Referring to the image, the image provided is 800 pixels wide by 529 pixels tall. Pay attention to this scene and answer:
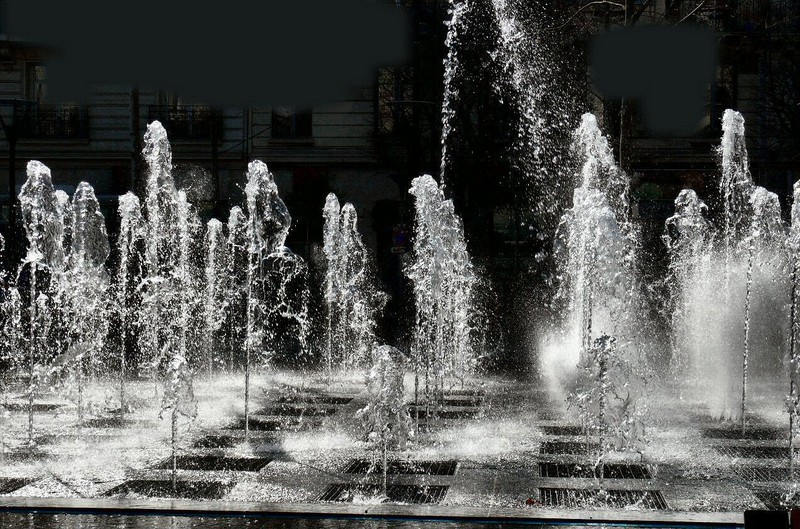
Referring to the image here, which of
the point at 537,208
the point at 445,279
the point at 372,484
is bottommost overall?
the point at 372,484

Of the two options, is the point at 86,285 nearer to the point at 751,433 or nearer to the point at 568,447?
the point at 568,447

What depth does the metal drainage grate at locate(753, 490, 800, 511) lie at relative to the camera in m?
6.94

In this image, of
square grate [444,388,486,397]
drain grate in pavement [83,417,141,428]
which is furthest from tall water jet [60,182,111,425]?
square grate [444,388,486,397]

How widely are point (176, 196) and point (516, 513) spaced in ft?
75.0

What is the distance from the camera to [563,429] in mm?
10352

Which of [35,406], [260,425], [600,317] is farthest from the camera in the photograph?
[600,317]

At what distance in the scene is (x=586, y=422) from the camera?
33.8ft

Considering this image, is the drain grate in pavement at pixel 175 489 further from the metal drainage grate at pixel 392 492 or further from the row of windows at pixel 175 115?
the row of windows at pixel 175 115

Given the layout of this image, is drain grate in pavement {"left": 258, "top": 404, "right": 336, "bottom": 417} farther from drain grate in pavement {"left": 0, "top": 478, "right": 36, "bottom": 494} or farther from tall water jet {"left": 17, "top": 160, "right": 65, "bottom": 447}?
drain grate in pavement {"left": 0, "top": 478, "right": 36, "bottom": 494}

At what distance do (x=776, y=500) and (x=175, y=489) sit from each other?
3.80m

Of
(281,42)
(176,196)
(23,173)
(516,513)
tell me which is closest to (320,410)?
(516,513)

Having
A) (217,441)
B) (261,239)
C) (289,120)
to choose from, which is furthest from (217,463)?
(289,120)

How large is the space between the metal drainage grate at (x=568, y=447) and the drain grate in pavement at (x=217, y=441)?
256cm

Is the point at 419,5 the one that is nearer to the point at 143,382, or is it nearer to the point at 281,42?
the point at 281,42
